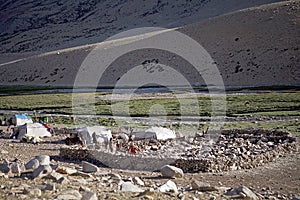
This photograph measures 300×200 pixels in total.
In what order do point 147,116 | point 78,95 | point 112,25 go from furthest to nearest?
point 112,25, point 78,95, point 147,116

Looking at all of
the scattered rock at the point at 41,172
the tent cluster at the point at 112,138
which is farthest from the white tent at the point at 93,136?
the scattered rock at the point at 41,172

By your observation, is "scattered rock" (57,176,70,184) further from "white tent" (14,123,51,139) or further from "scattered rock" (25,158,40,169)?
"white tent" (14,123,51,139)

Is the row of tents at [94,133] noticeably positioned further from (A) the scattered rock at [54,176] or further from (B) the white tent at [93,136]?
(A) the scattered rock at [54,176]

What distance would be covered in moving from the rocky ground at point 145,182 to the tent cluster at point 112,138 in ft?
9.42

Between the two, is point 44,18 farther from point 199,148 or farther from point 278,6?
point 199,148

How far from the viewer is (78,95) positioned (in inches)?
2542

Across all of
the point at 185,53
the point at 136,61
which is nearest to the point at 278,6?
the point at 185,53

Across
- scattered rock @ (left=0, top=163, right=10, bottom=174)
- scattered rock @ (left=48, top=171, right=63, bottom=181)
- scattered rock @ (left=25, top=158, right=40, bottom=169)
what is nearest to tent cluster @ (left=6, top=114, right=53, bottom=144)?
scattered rock @ (left=25, top=158, right=40, bottom=169)

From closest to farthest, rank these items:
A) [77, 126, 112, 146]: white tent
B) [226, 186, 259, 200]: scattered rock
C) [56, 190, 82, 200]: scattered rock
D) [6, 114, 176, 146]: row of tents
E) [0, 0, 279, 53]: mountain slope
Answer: [56, 190, 82, 200]: scattered rock
[226, 186, 259, 200]: scattered rock
[77, 126, 112, 146]: white tent
[6, 114, 176, 146]: row of tents
[0, 0, 279, 53]: mountain slope

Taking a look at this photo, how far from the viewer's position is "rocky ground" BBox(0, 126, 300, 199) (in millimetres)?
11359

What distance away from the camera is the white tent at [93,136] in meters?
23.9

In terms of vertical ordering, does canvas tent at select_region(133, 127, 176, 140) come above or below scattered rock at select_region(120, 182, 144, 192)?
above

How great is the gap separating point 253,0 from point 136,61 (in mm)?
43118

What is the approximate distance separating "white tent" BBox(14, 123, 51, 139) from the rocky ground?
24.0 ft
